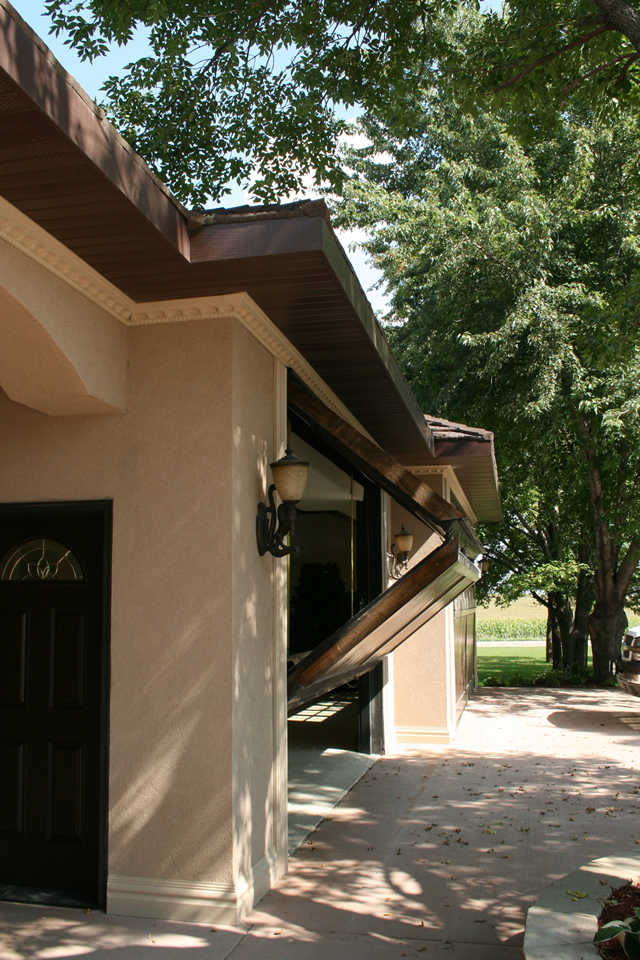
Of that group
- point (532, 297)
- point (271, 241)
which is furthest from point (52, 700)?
point (532, 297)

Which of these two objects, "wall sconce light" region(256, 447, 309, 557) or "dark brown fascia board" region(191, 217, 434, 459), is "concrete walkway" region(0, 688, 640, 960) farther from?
"dark brown fascia board" region(191, 217, 434, 459)

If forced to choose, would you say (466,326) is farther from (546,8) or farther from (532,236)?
(546,8)

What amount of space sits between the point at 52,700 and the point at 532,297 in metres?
10.8

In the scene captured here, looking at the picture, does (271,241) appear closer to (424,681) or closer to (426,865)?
(426,865)

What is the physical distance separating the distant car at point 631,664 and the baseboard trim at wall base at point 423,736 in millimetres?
2873

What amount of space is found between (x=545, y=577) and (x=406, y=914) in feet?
42.1

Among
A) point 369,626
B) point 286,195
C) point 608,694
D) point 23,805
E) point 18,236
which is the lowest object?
point 608,694

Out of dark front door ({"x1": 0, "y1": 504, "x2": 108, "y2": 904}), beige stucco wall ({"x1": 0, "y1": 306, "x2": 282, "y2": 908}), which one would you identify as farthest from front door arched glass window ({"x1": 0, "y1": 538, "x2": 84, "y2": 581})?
beige stucco wall ({"x1": 0, "y1": 306, "x2": 282, "y2": 908})

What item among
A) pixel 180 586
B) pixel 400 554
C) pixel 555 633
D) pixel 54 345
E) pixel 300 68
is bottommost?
pixel 555 633

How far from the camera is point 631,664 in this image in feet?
33.6

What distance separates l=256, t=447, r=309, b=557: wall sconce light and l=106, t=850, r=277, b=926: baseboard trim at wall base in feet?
5.96

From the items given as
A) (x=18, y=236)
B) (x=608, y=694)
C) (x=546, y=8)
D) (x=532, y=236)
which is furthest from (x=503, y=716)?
(x=18, y=236)

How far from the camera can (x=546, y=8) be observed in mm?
5754

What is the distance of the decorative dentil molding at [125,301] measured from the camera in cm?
341
